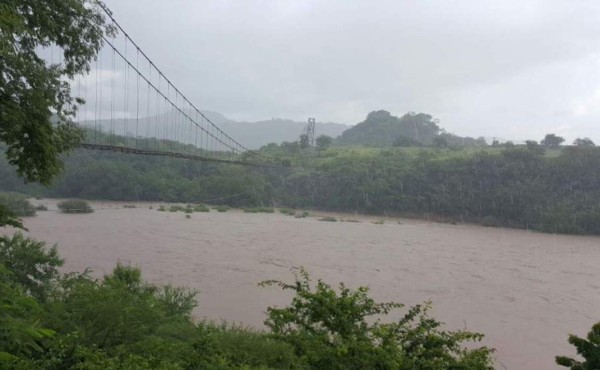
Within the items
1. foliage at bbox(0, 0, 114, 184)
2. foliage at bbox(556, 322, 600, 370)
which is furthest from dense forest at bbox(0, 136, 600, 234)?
foliage at bbox(0, 0, 114, 184)

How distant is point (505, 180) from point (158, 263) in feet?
96.3

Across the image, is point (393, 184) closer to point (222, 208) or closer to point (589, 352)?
point (222, 208)

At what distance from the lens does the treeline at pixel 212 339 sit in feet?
11.1

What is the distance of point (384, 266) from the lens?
1570 centimetres

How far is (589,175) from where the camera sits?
33.2m

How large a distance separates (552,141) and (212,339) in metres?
50.6

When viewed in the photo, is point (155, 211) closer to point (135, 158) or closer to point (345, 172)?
point (135, 158)

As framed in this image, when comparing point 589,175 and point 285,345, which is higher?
point 589,175

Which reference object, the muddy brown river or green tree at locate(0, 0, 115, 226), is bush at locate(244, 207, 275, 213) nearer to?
the muddy brown river

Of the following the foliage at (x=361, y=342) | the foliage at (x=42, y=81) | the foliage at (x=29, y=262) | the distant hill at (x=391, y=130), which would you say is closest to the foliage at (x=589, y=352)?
the foliage at (x=361, y=342)

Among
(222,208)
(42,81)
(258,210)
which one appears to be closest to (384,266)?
(42,81)

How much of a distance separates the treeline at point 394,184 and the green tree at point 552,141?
9.77m

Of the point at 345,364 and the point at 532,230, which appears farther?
the point at 532,230

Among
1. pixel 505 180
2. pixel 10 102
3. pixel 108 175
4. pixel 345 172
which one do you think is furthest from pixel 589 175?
pixel 10 102
